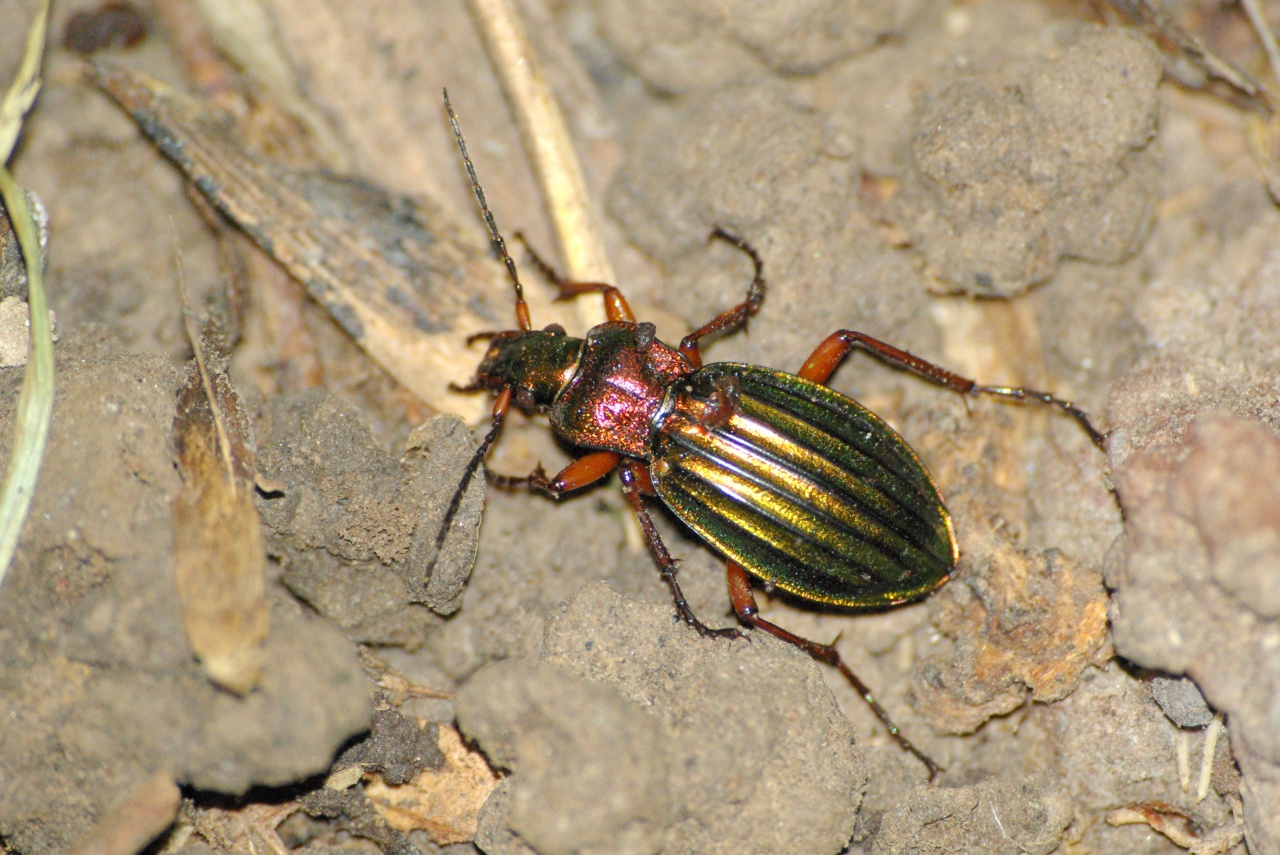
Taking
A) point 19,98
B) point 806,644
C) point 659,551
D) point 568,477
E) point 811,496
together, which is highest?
point 19,98

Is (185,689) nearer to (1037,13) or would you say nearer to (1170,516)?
(1170,516)

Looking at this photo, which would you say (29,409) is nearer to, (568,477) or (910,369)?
(568,477)

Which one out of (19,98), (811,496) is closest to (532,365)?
(811,496)

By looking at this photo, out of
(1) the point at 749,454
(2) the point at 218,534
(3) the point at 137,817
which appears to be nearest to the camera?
(3) the point at 137,817

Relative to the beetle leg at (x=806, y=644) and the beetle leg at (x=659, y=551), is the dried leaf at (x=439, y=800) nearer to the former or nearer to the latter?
the beetle leg at (x=659, y=551)

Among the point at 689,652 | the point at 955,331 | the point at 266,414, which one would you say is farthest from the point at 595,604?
the point at 955,331

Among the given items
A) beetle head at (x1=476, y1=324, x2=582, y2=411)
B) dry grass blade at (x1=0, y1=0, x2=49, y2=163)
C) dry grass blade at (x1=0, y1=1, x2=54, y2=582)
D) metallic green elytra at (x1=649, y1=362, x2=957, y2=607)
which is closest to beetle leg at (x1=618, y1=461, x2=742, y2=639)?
metallic green elytra at (x1=649, y1=362, x2=957, y2=607)

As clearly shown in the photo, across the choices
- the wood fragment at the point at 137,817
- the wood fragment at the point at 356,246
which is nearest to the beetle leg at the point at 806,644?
the wood fragment at the point at 356,246
